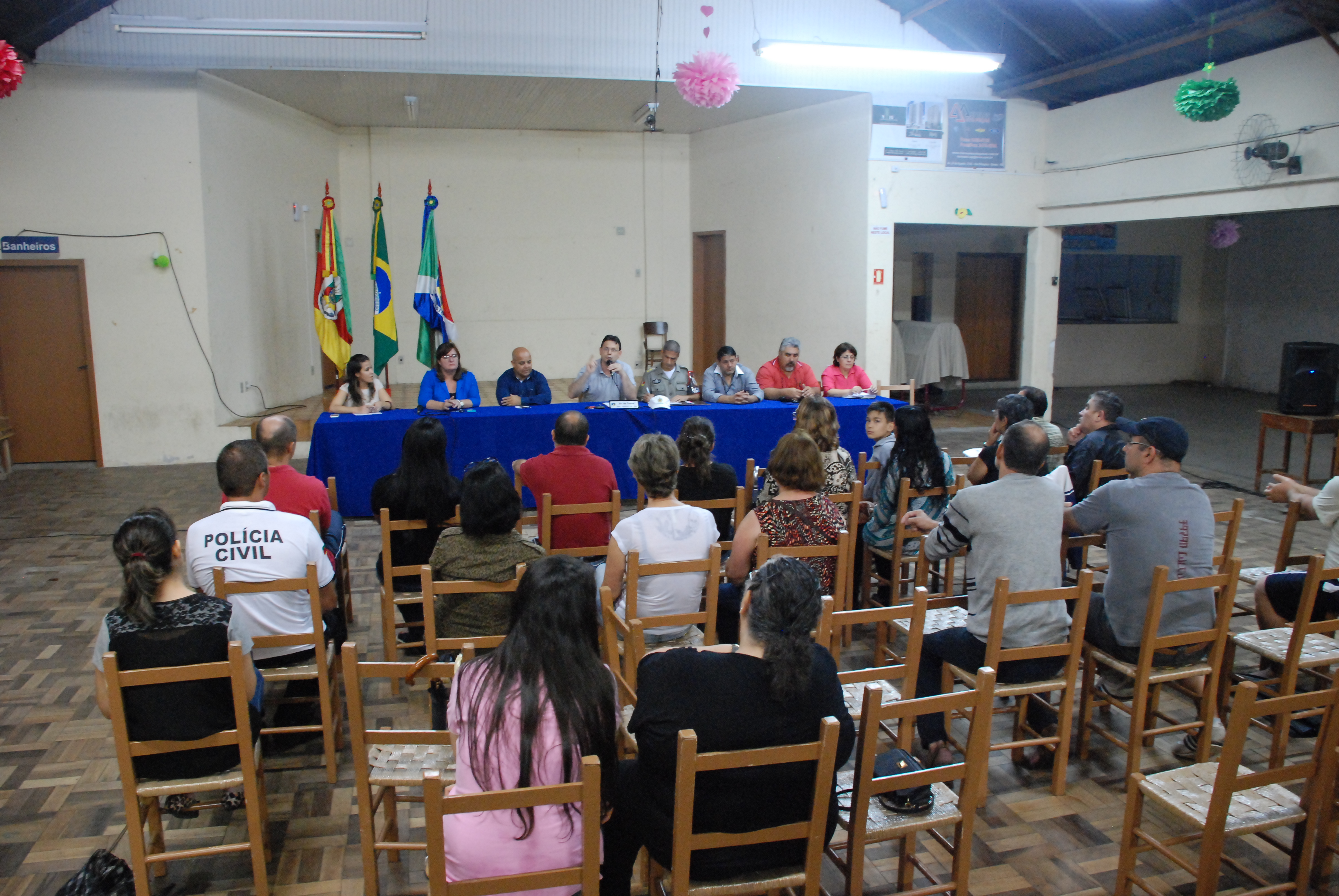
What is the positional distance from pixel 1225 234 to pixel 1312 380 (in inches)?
202

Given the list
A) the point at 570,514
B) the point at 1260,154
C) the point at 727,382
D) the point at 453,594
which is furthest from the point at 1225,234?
the point at 453,594

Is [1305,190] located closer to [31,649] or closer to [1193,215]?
[1193,215]

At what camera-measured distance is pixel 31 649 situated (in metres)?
4.11

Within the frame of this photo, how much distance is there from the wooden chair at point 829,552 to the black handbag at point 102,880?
6.52ft

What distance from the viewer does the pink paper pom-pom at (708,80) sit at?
6551mm

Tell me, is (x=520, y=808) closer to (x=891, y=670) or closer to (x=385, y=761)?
(x=385, y=761)

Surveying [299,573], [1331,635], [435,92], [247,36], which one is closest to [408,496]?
[299,573]

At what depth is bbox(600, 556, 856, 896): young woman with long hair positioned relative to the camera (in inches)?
72.6

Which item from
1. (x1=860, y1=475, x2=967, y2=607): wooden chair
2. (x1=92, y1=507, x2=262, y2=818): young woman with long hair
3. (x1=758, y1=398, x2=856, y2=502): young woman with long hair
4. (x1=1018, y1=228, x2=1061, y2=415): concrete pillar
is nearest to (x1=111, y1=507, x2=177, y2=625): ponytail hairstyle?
(x1=92, y1=507, x2=262, y2=818): young woman with long hair

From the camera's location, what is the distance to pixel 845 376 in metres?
7.27

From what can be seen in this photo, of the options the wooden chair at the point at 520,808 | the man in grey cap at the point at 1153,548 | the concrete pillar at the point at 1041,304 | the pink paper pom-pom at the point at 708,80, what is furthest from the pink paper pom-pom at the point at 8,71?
the concrete pillar at the point at 1041,304

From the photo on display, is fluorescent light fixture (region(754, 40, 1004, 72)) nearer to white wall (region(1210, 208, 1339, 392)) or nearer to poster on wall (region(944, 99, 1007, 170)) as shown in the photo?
poster on wall (region(944, 99, 1007, 170))

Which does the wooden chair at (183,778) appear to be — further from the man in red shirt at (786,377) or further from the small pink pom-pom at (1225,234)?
the small pink pom-pom at (1225,234)

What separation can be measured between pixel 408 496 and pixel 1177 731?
291cm
